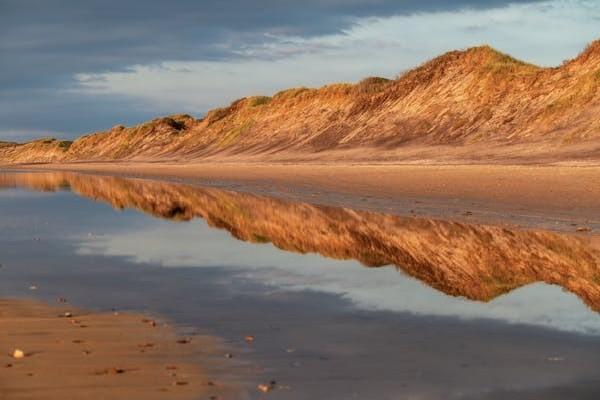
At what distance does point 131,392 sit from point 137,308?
3.41 m

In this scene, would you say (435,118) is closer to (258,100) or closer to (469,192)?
(469,192)

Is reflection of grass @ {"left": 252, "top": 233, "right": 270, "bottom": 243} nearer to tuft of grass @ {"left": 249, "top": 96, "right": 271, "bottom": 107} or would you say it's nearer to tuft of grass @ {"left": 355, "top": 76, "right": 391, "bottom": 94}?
tuft of grass @ {"left": 355, "top": 76, "right": 391, "bottom": 94}

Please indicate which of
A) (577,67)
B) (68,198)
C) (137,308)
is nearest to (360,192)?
(68,198)

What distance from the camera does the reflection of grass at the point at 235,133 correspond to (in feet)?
282

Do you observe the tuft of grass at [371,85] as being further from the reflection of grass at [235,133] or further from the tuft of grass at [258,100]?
the tuft of grass at [258,100]

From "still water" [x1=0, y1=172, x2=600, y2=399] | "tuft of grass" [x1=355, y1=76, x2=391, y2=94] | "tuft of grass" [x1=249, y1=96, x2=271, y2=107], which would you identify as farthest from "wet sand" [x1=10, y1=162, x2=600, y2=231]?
"tuft of grass" [x1=249, y1=96, x2=271, y2=107]

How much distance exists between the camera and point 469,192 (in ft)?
78.8

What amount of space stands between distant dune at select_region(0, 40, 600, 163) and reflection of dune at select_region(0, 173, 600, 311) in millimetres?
17821

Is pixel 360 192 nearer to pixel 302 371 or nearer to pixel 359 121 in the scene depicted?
pixel 302 371

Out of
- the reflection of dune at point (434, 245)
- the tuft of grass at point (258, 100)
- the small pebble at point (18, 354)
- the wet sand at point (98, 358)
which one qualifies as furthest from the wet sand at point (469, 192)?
the tuft of grass at point (258, 100)

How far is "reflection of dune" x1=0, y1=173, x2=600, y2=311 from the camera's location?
10.4 metres

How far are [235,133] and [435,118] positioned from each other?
37084 millimetres

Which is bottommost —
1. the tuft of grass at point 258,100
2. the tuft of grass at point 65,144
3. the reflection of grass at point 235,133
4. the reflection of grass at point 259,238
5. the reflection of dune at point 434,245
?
the reflection of grass at point 259,238

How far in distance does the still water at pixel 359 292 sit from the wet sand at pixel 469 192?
174 cm
